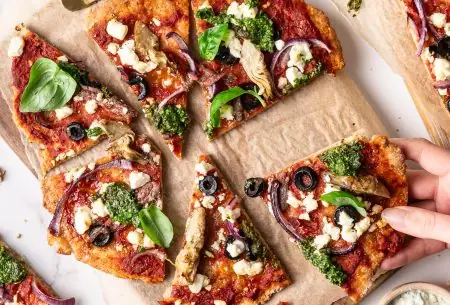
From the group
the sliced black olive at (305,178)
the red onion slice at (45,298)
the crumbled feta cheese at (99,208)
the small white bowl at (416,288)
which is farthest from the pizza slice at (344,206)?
the red onion slice at (45,298)

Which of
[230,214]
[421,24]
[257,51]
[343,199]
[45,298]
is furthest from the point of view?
[45,298]

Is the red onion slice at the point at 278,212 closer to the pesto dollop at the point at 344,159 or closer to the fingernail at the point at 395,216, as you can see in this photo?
the pesto dollop at the point at 344,159

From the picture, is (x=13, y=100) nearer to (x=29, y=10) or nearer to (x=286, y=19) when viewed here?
(x=29, y=10)

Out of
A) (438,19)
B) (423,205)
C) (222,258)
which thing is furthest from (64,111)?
(438,19)

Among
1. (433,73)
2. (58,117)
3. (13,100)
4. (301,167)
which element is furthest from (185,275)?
(433,73)

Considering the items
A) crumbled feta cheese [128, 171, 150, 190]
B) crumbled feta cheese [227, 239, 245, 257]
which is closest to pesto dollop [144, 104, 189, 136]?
crumbled feta cheese [128, 171, 150, 190]

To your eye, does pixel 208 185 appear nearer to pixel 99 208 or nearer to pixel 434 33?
pixel 99 208

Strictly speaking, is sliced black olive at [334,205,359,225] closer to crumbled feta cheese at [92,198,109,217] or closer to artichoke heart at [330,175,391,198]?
artichoke heart at [330,175,391,198]
